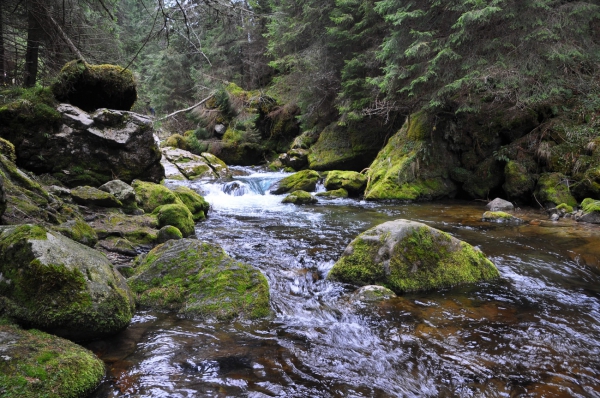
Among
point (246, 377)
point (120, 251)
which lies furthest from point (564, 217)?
point (120, 251)

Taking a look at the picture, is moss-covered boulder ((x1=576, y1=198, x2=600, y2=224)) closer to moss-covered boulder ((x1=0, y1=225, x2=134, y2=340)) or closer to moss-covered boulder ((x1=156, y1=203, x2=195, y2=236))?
moss-covered boulder ((x1=156, y1=203, x2=195, y2=236))

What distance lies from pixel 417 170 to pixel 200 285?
36.3 feet

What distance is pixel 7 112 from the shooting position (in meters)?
7.78

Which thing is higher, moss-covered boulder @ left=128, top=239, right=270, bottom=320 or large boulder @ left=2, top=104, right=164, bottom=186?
large boulder @ left=2, top=104, right=164, bottom=186

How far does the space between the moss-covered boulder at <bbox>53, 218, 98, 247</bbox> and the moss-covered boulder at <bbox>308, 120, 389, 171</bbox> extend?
13888 millimetres

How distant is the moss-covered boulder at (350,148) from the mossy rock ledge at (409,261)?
1263 centimetres

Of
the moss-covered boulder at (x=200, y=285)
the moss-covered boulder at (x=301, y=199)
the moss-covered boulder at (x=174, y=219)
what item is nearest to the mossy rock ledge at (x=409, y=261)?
the moss-covered boulder at (x=200, y=285)

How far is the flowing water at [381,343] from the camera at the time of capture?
2947mm

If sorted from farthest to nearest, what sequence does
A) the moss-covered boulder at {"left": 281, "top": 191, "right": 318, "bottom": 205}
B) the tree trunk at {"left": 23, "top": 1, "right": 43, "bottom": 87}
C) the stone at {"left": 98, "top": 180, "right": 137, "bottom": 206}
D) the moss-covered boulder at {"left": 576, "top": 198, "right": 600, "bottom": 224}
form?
the moss-covered boulder at {"left": 281, "top": 191, "right": 318, "bottom": 205}
the tree trunk at {"left": 23, "top": 1, "right": 43, "bottom": 87}
the moss-covered boulder at {"left": 576, "top": 198, "right": 600, "bottom": 224}
the stone at {"left": 98, "top": 180, "right": 137, "bottom": 206}

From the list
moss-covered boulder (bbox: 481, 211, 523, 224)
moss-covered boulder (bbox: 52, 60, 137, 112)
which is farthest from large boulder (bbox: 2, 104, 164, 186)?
moss-covered boulder (bbox: 481, 211, 523, 224)

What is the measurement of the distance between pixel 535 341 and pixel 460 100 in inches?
401

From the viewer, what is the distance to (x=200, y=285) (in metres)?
4.34

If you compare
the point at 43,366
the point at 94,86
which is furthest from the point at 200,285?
the point at 94,86

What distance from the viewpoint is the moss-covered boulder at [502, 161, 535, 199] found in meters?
11.6
